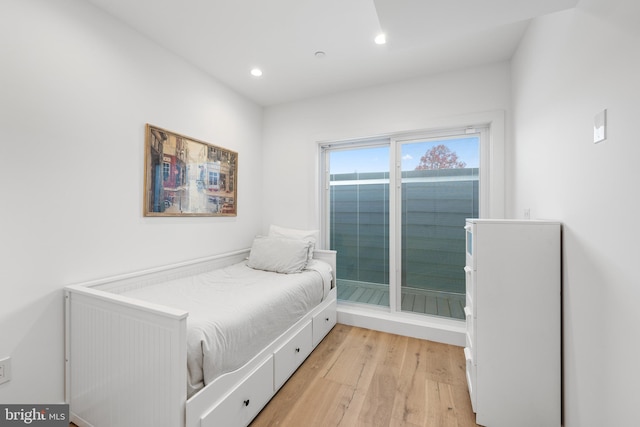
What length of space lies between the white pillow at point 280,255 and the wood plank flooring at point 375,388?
2.51ft

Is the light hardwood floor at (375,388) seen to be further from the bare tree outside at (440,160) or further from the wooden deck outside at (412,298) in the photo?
the bare tree outside at (440,160)

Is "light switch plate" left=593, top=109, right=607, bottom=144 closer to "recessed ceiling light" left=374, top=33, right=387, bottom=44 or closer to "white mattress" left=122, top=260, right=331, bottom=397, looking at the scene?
"recessed ceiling light" left=374, top=33, right=387, bottom=44

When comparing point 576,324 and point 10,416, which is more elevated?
point 576,324

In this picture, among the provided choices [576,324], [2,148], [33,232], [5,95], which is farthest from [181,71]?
[576,324]

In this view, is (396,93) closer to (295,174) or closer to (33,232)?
(295,174)

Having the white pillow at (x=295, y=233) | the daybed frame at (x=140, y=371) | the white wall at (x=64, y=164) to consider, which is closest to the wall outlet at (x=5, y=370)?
the white wall at (x=64, y=164)

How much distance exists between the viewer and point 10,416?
128cm

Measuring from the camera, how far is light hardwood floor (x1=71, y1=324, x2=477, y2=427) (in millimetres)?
1528

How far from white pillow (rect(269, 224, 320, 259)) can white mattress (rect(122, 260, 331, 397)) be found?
43cm

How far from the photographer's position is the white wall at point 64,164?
137 cm

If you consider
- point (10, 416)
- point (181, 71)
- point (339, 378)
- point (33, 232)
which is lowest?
point (339, 378)

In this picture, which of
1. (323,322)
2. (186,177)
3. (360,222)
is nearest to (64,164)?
(186,177)

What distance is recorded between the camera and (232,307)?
60.7 inches

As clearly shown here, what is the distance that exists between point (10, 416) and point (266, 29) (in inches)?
106
